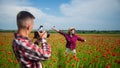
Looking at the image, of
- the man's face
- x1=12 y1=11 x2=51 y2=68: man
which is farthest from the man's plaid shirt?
the man's face

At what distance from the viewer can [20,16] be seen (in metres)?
2.66

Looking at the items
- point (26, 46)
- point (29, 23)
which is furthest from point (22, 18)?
point (26, 46)

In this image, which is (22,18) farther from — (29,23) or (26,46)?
(26,46)

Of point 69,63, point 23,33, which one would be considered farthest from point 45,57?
point 69,63

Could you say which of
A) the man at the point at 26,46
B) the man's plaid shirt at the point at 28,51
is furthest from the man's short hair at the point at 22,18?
the man's plaid shirt at the point at 28,51

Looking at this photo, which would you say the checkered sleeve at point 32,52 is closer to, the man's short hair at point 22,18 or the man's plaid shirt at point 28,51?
the man's plaid shirt at point 28,51

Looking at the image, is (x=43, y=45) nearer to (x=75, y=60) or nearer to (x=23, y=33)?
(x=23, y=33)

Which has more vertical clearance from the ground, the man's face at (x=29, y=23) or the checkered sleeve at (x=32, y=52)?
the man's face at (x=29, y=23)

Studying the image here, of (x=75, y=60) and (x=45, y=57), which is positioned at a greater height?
(x=45, y=57)

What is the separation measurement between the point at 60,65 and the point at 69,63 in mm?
481

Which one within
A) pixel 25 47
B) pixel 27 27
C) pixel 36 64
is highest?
pixel 27 27

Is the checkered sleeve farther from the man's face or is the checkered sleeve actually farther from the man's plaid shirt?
the man's face

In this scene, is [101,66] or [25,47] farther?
[101,66]

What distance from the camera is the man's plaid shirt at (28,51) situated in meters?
2.68
